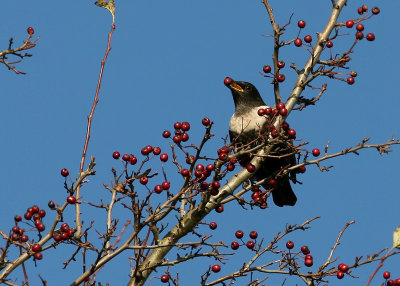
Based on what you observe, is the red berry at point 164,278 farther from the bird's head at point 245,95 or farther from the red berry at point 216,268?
the bird's head at point 245,95

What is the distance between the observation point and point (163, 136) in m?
5.73

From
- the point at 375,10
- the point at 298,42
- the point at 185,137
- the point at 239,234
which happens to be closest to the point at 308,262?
the point at 239,234

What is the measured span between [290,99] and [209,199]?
127 cm

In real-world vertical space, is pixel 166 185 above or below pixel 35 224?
above

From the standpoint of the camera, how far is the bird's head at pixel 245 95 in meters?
9.43

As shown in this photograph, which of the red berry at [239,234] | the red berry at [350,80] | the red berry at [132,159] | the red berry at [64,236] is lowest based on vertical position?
the red berry at [64,236]

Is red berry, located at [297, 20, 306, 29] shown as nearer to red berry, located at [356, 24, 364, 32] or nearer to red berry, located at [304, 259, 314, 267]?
red berry, located at [356, 24, 364, 32]

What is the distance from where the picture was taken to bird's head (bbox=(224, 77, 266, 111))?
943 cm

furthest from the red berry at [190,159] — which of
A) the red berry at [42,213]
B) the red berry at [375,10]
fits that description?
the red berry at [375,10]

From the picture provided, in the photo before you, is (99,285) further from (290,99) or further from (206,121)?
(290,99)

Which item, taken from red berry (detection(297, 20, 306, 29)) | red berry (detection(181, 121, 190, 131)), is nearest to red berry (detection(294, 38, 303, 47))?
red berry (detection(297, 20, 306, 29))

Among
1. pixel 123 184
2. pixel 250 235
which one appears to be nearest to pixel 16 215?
pixel 123 184

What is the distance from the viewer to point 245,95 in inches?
374

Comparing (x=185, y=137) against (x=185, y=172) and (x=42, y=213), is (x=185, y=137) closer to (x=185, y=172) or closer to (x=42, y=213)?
(x=185, y=172)
